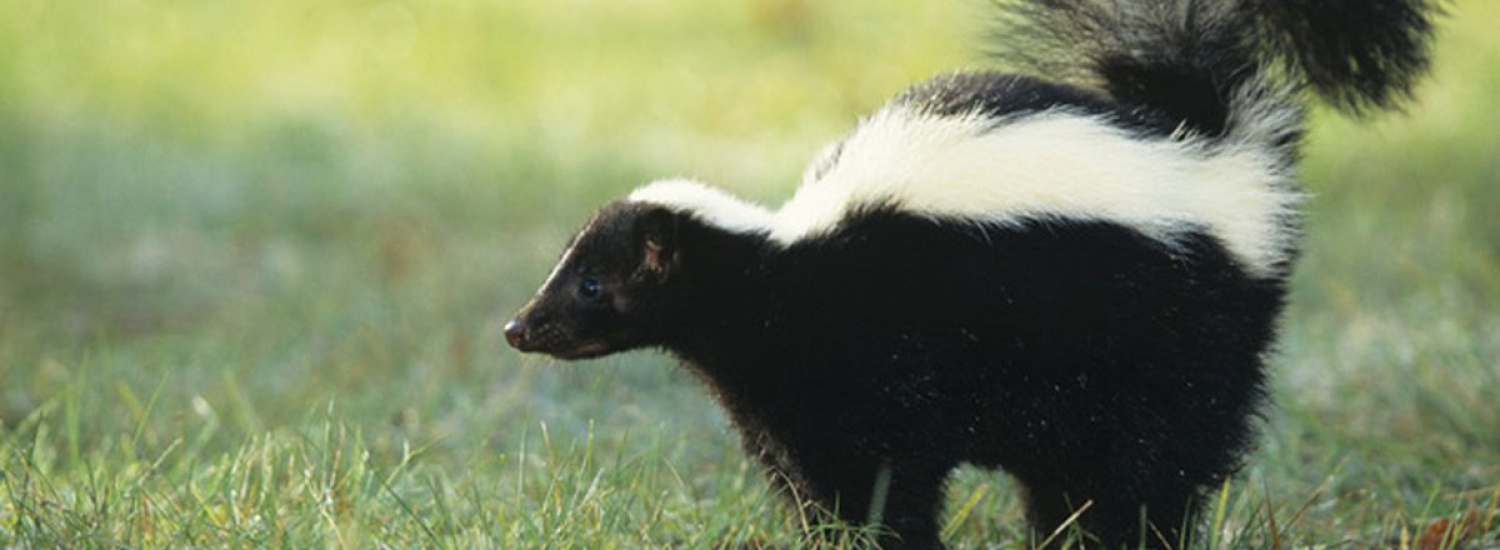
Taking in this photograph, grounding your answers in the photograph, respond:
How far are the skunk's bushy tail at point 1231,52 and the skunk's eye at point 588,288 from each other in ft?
3.91

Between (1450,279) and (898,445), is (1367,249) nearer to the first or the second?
(1450,279)

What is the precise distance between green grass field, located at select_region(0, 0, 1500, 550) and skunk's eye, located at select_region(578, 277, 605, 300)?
15.8 inches

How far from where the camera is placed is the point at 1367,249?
863cm

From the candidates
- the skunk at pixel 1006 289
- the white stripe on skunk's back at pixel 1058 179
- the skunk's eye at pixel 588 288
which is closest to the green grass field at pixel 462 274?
the skunk at pixel 1006 289

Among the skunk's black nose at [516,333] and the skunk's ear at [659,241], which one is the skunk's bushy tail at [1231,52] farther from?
the skunk's black nose at [516,333]

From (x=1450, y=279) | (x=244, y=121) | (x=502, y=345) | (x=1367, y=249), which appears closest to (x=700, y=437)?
(x=502, y=345)

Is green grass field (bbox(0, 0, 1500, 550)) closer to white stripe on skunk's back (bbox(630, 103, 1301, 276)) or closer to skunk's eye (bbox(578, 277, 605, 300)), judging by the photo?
skunk's eye (bbox(578, 277, 605, 300))

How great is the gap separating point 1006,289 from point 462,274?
174 inches

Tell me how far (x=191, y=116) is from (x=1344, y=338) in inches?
263

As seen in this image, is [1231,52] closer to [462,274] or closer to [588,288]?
[588,288]

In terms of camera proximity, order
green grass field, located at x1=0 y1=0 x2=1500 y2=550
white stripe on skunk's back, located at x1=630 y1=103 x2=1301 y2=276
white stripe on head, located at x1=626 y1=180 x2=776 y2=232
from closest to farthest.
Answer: white stripe on skunk's back, located at x1=630 y1=103 x2=1301 y2=276, green grass field, located at x1=0 y1=0 x2=1500 y2=550, white stripe on head, located at x1=626 y1=180 x2=776 y2=232

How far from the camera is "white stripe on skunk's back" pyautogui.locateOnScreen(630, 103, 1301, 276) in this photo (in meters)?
4.55

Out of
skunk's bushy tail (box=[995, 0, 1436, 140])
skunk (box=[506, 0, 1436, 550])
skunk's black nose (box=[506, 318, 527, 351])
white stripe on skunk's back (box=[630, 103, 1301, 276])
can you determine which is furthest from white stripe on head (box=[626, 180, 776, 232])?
skunk's bushy tail (box=[995, 0, 1436, 140])

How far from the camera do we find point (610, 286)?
5055 mm
